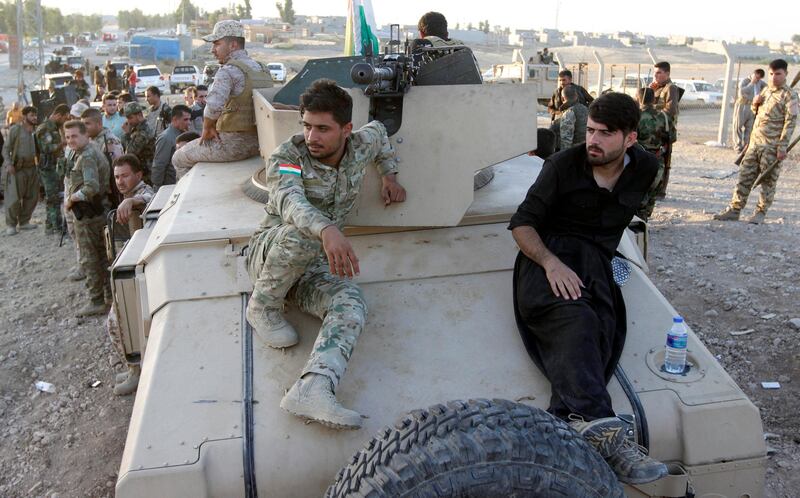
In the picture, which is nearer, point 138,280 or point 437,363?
point 437,363

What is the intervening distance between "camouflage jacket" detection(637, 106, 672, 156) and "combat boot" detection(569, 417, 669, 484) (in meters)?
6.75

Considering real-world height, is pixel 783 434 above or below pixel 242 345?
below

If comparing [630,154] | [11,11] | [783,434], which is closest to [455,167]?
[630,154]

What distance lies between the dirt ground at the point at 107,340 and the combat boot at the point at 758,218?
11cm

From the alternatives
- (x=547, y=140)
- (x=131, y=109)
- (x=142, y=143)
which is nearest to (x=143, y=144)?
(x=142, y=143)

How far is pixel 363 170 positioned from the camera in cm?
358

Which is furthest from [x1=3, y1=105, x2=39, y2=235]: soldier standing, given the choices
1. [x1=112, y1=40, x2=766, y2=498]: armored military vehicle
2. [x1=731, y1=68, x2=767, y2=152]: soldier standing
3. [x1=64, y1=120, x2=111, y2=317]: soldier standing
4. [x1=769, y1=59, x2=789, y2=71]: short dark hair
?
[x1=731, y1=68, x2=767, y2=152]: soldier standing

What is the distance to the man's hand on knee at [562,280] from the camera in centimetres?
320

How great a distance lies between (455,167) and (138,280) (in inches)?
66.0

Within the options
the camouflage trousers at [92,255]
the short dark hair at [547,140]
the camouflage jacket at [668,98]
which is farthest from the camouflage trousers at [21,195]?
the camouflage jacket at [668,98]

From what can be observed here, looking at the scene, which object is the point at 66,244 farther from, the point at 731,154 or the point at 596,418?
the point at 731,154

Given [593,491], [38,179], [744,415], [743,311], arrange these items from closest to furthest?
[593,491] → [744,415] → [743,311] → [38,179]

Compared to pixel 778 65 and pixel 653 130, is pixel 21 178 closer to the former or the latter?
pixel 653 130

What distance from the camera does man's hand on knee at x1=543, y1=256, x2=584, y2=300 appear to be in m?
3.20
